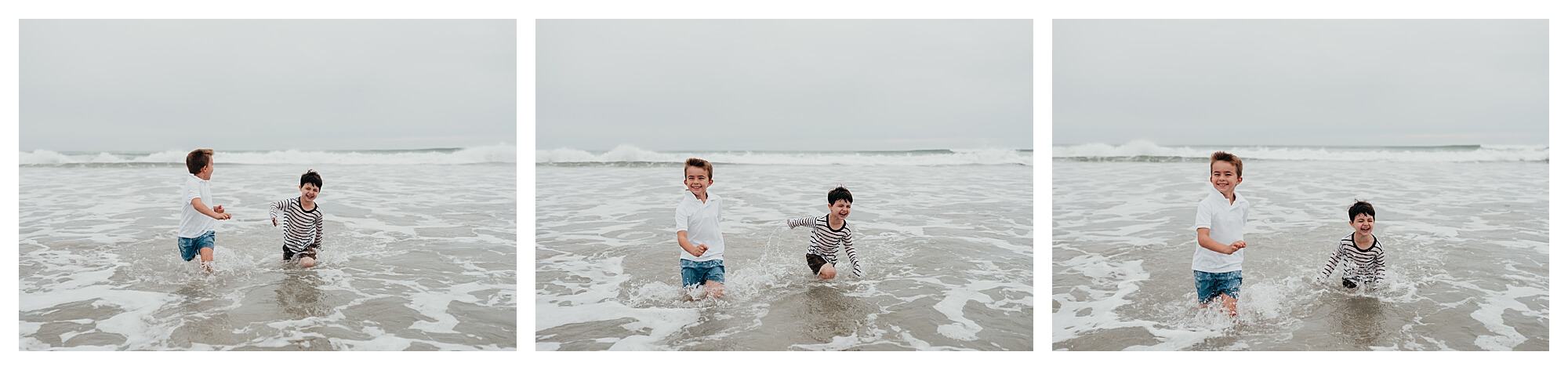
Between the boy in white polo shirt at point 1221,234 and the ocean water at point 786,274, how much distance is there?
0.74 m

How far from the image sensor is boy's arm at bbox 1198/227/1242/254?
3.09 meters

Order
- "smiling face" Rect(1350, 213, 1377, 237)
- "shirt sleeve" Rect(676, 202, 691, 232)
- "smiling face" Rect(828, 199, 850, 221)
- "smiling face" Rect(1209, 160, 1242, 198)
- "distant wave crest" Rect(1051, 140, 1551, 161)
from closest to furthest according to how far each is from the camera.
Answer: "smiling face" Rect(1209, 160, 1242, 198) < "shirt sleeve" Rect(676, 202, 691, 232) < "smiling face" Rect(1350, 213, 1377, 237) < "smiling face" Rect(828, 199, 850, 221) < "distant wave crest" Rect(1051, 140, 1551, 161)

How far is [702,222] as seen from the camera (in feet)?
11.9

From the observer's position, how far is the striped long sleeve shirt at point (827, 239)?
407 centimetres

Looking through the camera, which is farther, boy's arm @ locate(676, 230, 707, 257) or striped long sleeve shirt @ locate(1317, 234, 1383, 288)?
striped long sleeve shirt @ locate(1317, 234, 1383, 288)

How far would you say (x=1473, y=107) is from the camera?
1176cm

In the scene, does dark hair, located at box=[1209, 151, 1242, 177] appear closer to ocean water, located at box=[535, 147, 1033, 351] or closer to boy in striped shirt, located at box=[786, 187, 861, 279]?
ocean water, located at box=[535, 147, 1033, 351]

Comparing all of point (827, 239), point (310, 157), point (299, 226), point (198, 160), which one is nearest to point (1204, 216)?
point (827, 239)

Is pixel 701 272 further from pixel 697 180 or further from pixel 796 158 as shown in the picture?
pixel 796 158

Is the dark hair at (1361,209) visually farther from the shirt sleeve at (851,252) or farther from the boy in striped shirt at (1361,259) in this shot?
the shirt sleeve at (851,252)

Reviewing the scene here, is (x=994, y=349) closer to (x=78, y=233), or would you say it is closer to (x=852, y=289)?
(x=852, y=289)

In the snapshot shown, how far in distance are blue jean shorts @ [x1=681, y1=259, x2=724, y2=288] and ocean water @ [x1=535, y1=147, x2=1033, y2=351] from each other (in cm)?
9

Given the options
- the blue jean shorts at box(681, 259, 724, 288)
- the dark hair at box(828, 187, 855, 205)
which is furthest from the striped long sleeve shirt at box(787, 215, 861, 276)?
the blue jean shorts at box(681, 259, 724, 288)
